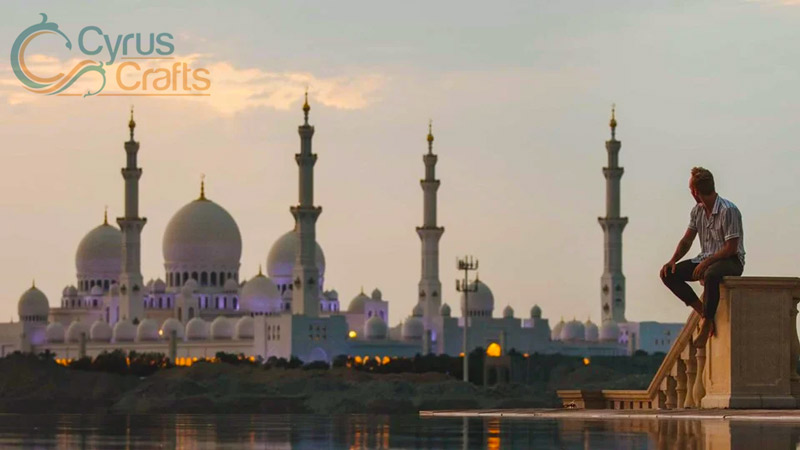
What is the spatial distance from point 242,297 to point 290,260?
481 centimetres

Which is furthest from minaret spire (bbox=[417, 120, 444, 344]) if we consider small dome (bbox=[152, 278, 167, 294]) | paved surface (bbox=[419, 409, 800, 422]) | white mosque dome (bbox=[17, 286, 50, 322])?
paved surface (bbox=[419, 409, 800, 422])

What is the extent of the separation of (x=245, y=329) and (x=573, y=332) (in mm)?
25771

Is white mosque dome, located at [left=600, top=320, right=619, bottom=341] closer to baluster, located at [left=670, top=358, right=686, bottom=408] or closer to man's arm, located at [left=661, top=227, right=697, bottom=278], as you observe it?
baluster, located at [left=670, top=358, right=686, bottom=408]

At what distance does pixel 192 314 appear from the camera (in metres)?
110

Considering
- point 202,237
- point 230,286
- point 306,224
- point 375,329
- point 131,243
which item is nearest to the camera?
point 306,224

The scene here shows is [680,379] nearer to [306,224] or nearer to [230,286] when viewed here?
[306,224]

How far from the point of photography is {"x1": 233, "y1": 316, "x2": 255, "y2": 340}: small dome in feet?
336

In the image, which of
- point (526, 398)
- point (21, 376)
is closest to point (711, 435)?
point (526, 398)

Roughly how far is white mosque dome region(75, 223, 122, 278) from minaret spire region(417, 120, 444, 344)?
22.2m

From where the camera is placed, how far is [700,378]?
1819cm

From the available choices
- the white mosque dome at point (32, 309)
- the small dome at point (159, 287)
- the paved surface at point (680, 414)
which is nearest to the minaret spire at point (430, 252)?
the small dome at point (159, 287)

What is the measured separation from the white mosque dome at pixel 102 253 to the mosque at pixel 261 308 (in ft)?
0.30

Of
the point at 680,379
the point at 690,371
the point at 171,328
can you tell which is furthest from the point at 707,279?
the point at 171,328

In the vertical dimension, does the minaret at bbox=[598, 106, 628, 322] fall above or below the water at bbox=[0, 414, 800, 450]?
above
